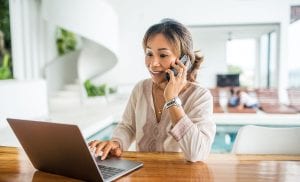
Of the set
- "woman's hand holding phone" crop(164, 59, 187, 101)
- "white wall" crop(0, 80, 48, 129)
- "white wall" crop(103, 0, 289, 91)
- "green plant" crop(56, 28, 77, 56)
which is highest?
"white wall" crop(103, 0, 289, 91)

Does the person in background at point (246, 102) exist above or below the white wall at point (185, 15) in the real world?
below

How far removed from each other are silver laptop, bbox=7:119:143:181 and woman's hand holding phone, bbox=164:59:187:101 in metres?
0.27

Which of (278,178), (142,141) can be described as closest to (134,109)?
(142,141)

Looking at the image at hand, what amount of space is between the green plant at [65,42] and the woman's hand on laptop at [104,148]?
19.1 ft

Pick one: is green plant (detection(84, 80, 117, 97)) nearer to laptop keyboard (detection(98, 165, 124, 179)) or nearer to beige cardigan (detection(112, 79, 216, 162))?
beige cardigan (detection(112, 79, 216, 162))

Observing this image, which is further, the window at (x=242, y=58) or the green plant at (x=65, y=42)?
the window at (x=242, y=58)

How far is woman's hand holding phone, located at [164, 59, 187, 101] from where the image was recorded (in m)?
1.00

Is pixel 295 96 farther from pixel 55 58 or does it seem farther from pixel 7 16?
pixel 7 16

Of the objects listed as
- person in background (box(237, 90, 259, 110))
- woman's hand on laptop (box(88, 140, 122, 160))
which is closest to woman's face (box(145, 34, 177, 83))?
woman's hand on laptop (box(88, 140, 122, 160))

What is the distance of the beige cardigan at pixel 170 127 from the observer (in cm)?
92

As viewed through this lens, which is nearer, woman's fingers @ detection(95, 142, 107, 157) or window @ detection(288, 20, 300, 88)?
woman's fingers @ detection(95, 142, 107, 157)

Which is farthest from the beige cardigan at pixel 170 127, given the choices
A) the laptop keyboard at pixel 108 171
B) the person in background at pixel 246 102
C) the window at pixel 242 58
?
the window at pixel 242 58

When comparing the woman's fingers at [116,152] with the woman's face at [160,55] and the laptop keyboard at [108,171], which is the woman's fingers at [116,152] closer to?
the laptop keyboard at [108,171]

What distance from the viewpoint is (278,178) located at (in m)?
0.77
